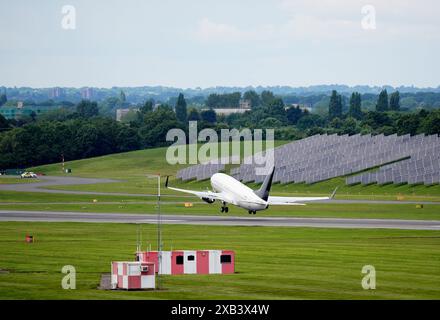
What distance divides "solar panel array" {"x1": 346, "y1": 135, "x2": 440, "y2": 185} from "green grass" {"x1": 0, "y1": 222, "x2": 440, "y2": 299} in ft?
226

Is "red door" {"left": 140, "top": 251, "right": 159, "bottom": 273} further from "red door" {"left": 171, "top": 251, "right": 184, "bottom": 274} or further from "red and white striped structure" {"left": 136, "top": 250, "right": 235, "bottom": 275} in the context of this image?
"red door" {"left": 171, "top": 251, "right": 184, "bottom": 274}

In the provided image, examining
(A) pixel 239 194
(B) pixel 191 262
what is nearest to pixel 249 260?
(B) pixel 191 262

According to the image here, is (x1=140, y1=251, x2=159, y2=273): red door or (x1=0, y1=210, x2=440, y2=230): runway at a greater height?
(x1=140, y1=251, x2=159, y2=273): red door

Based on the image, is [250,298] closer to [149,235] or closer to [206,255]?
[206,255]

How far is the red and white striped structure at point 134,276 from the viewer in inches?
2472

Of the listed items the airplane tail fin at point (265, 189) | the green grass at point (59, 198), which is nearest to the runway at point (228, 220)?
the airplane tail fin at point (265, 189)

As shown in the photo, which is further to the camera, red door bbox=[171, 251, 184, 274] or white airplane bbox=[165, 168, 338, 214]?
white airplane bbox=[165, 168, 338, 214]

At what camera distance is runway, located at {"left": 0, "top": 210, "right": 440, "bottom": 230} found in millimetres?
114062

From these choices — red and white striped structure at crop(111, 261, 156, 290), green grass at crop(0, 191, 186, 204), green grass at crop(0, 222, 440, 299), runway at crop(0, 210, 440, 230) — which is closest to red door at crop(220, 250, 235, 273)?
green grass at crop(0, 222, 440, 299)

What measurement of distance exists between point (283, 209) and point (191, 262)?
227ft

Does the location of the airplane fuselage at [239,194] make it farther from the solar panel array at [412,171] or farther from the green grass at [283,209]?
the solar panel array at [412,171]

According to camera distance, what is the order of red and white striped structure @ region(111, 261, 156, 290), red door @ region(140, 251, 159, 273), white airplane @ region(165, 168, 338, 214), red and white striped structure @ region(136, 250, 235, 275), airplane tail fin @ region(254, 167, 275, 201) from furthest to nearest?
white airplane @ region(165, 168, 338, 214) → airplane tail fin @ region(254, 167, 275, 201) → red door @ region(140, 251, 159, 273) → red and white striped structure @ region(136, 250, 235, 275) → red and white striped structure @ region(111, 261, 156, 290)

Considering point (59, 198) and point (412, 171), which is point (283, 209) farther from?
point (412, 171)

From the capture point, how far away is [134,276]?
62.8m
